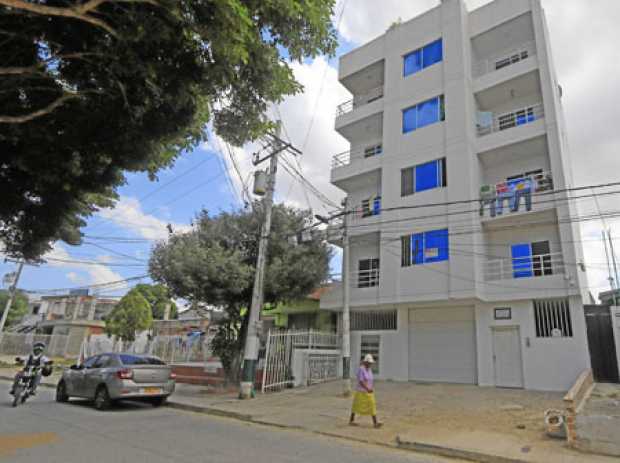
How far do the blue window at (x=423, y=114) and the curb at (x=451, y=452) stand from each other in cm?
1422

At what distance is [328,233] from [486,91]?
9109 mm

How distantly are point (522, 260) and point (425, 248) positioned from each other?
3.58 meters

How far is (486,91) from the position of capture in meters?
17.5

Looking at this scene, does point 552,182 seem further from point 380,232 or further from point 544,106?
point 380,232

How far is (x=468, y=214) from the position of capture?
625 inches

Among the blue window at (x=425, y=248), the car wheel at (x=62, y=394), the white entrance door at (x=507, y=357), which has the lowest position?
the car wheel at (x=62, y=394)

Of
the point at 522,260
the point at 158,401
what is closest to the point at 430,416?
the point at 158,401

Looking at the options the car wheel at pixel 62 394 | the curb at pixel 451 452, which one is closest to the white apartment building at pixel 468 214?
the curb at pixel 451 452

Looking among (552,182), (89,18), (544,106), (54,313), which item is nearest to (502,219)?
(552,182)

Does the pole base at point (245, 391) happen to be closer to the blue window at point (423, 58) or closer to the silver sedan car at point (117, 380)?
the silver sedan car at point (117, 380)

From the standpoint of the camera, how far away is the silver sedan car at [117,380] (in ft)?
33.9

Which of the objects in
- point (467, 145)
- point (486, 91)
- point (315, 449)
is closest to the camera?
point (315, 449)

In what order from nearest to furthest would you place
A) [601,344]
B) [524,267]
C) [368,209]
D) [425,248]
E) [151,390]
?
[151,390], [601,344], [524,267], [425,248], [368,209]

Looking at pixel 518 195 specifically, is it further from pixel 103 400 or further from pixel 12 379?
pixel 12 379
